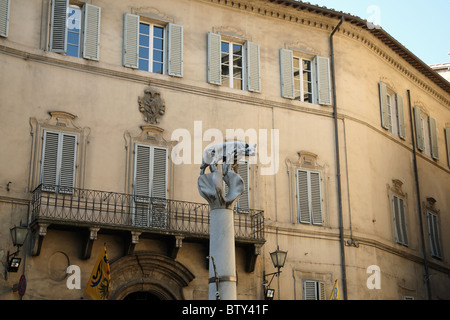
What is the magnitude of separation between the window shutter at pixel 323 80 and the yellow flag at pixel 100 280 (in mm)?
9537

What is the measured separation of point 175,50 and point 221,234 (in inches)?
418

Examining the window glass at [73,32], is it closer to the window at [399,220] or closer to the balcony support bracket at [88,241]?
the balcony support bracket at [88,241]

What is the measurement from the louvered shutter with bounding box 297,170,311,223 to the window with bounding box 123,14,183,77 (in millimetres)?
4799

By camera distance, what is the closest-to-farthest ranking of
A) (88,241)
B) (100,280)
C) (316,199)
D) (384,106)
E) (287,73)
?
(100,280) → (88,241) → (316,199) → (287,73) → (384,106)

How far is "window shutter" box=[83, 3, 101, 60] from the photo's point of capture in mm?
20031

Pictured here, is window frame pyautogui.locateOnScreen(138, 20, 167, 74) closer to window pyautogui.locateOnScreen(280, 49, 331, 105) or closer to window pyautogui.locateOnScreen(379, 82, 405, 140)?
window pyautogui.locateOnScreen(280, 49, 331, 105)

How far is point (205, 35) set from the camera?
72.9 ft

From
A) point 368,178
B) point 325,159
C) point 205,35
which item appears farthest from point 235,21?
point 368,178

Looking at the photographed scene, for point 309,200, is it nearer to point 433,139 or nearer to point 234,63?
point 234,63

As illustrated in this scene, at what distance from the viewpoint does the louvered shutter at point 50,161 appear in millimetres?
18453


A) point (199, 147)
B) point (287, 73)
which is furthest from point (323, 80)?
point (199, 147)

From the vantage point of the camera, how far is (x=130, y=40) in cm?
2077

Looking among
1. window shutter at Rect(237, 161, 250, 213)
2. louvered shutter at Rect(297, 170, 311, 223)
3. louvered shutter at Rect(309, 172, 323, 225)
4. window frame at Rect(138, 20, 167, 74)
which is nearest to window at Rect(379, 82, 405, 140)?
louvered shutter at Rect(309, 172, 323, 225)
